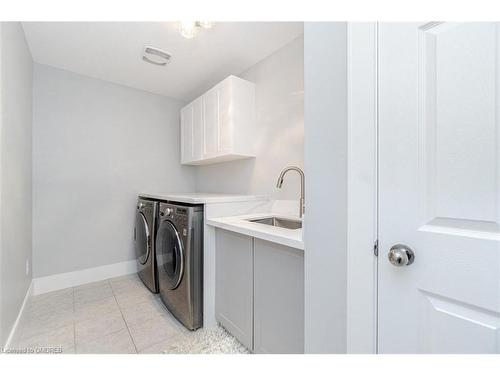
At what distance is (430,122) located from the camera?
0.63 m

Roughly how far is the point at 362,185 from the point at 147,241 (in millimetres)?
2216

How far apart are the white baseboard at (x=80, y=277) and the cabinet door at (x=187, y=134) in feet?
4.99

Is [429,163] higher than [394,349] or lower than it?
higher

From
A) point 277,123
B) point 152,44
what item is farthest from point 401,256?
point 152,44

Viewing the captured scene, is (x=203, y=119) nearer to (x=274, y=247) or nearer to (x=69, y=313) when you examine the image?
(x=274, y=247)

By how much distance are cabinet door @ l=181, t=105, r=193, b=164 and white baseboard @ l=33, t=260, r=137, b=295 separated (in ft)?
4.99

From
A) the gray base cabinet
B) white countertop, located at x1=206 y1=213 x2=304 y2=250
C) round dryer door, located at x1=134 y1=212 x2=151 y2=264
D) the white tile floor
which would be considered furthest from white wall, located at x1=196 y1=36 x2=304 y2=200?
the white tile floor

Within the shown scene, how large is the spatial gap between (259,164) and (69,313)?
217 cm

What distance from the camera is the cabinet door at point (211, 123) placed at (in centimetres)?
232

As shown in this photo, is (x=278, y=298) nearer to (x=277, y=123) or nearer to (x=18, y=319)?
(x=277, y=123)
